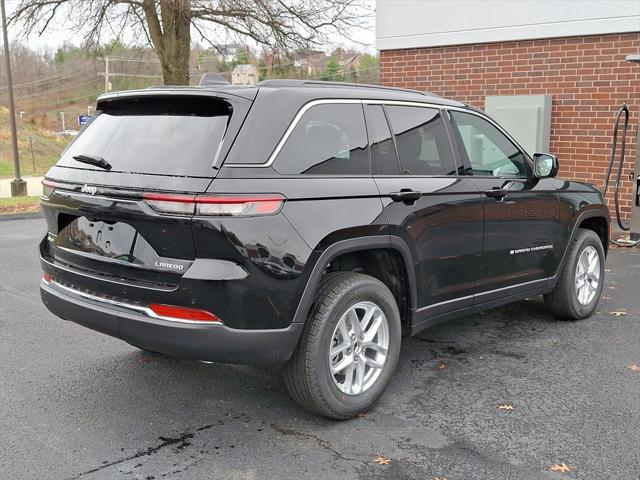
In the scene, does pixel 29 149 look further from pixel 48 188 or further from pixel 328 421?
pixel 328 421

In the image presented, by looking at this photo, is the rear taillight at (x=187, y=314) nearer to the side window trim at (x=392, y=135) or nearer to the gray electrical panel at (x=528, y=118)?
the side window trim at (x=392, y=135)

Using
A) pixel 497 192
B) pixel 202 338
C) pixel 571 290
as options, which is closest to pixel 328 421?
pixel 202 338

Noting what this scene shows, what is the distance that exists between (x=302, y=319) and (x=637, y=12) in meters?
8.57

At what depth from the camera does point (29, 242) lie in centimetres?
1027

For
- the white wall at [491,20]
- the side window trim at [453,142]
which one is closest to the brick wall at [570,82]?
the white wall at [491,20]

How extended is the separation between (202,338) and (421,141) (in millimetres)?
2001

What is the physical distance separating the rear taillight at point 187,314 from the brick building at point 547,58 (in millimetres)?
8567

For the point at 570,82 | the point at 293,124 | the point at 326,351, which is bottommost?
the point at 326,351

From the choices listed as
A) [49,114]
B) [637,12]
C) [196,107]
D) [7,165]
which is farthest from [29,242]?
[49,114]

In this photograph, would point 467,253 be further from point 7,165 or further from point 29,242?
point 7,165

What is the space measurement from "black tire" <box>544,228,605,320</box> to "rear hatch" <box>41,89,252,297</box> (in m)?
3.37

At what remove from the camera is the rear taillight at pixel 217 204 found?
323cm

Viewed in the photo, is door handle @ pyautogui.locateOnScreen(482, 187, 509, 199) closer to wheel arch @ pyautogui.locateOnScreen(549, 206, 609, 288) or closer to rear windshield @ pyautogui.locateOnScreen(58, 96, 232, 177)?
wheel arch @ pyautogui.locateOnScreen(549, 206, 609, 288)

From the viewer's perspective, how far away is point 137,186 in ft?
11.3
